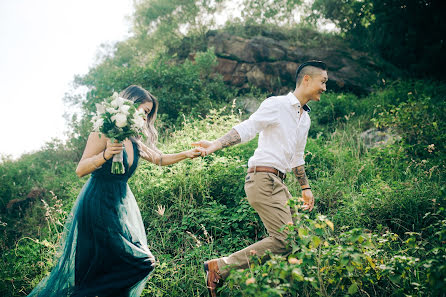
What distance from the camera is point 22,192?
294 inches

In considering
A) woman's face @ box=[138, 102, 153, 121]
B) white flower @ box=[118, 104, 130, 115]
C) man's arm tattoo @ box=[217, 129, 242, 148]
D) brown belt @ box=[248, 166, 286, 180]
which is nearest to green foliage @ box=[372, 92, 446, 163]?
brown belt @ box=[248, 166, 286, 180]

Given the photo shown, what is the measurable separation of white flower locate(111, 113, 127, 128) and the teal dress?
453 millimetres

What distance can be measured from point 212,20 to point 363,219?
38.1 feet

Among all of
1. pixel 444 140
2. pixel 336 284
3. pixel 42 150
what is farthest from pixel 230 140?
pixel 42 150

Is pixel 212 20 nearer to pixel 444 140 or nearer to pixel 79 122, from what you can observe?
pixel 79 122

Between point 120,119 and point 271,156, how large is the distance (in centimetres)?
149

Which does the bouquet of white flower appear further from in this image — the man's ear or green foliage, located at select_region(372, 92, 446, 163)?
green foliage, located at select_region(372, 92, 446, 163)

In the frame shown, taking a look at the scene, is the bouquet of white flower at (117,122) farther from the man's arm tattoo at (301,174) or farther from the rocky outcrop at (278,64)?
the rocky outcrop at (278,64)

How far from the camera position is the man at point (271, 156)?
9.67 ft

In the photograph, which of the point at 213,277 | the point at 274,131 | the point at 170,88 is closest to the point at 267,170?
the point at 274,131

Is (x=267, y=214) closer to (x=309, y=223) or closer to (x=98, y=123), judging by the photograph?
(x=309, y=223)

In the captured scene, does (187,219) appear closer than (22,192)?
Yes

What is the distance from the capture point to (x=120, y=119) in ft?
8.68

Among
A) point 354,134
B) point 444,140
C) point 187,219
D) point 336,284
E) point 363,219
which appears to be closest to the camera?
point 336,284
